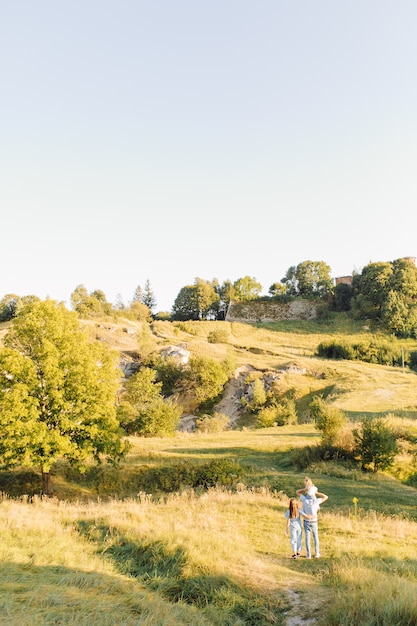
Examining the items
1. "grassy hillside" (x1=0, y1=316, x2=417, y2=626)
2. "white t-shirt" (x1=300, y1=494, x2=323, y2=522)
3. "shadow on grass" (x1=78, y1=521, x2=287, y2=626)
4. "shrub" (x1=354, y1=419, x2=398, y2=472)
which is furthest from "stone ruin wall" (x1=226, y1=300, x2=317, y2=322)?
"shadow on grass" (x1=78, y1=521, x2=287, y2=626)

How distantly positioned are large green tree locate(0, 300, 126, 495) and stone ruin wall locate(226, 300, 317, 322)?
79.8 metres

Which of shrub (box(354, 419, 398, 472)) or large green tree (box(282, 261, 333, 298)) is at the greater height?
large green tree (box(282, 261, 333, 298))

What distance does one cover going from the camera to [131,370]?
59969 millimetres

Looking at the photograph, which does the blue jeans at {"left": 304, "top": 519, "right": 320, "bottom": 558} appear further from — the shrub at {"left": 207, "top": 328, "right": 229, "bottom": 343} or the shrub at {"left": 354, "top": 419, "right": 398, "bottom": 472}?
the shrub at {"left": 207, "top": 328, "right": 229, "bottom": 343}

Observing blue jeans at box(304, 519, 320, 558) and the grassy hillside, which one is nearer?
the grassy hillside

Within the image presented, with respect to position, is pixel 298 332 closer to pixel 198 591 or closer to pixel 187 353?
pixel 187 353

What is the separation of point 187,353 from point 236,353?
9.98 metres

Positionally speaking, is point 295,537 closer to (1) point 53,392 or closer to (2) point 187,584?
(2) point 187,584

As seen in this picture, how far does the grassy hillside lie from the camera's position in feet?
21.1

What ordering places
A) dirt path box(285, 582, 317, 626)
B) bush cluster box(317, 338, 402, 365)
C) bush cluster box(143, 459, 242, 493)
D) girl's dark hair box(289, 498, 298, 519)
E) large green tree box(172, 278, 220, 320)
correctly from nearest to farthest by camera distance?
dirt path box(285, 582, 317, 626)
girl's dark hair box(289, 498, 298, 519)
bush cluster box(143, 459, 242, 493)
bush cluster box(317, 338, 402, 365)
large green tree box(172, 278, 220, 320)

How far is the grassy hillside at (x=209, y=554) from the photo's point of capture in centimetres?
645

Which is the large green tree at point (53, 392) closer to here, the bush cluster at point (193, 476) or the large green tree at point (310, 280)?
the bush cluster at point (193, 476)

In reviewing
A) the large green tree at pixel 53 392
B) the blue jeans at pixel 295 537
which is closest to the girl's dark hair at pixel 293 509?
the blue jeans at pixel 295 537

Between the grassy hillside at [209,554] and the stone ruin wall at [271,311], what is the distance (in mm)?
77513
